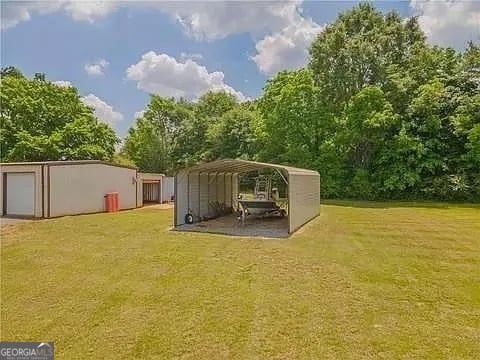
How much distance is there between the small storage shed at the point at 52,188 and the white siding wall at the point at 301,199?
31.1ft

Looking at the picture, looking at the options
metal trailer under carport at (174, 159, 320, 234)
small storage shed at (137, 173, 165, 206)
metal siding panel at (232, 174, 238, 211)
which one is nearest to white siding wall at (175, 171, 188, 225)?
metal trailer under carport at (174, 159, 320, 234)

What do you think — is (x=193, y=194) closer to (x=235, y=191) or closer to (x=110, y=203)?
(x=235, y=191)

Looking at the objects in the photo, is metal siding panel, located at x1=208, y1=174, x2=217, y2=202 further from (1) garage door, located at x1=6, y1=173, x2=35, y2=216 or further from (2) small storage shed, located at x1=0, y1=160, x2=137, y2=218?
(1) garage door, located at x1=6, y1=173, x2=35, y2=216

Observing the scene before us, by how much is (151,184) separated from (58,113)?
11.6m

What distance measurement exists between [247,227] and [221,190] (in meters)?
4.80

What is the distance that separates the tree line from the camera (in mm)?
23297

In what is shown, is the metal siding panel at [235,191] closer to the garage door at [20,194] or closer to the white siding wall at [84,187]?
the white siding wall at [84,187]

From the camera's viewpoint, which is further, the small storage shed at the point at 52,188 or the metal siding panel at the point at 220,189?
the metal siding panel at the point at 220,189

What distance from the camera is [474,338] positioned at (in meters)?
4.36

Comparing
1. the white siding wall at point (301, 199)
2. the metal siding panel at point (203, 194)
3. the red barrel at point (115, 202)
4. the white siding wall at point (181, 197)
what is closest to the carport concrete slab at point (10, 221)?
the red barrel at point (115, 202)

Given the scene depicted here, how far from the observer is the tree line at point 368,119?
23.3 m

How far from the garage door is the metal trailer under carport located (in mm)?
6517

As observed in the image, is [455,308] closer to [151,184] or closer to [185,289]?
[185,289]

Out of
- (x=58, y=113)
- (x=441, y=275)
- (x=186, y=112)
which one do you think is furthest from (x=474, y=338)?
(x=186, y=112)
